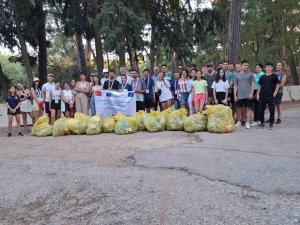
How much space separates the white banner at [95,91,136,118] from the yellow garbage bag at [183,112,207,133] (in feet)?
7.97

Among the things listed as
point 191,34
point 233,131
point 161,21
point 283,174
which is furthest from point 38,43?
point 283,174

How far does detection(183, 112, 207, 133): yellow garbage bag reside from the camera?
9.82 metres

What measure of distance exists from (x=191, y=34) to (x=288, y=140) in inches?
468

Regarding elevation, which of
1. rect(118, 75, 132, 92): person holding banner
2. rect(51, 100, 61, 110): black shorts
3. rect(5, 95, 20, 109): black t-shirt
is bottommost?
rect(51, 100, 61, 110): black shorts

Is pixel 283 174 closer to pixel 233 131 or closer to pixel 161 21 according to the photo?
pixel 233 131

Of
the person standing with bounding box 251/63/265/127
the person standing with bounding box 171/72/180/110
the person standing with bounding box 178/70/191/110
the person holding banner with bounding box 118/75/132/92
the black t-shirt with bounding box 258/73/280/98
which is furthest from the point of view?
the person holding banner with bounding box 118/75/132/92

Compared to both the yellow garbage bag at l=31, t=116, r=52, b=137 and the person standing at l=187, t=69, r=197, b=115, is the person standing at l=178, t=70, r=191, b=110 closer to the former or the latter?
the person standing at l=187, t=69, r=197, b=115

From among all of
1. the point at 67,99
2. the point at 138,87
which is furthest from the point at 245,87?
the point at 67,99

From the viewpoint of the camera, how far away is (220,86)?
10414mm

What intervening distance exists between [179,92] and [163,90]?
491mm

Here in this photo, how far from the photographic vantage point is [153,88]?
11.6 meters

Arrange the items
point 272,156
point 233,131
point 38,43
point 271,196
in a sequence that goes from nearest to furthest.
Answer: point 271,196 < point 272,156 < point 233,131 < point 38,43

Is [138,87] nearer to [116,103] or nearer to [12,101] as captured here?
[116,103]

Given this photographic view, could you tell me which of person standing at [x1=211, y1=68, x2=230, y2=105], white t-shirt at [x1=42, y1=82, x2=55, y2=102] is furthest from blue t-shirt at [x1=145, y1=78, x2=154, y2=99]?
white t-shirt at [x1=42, y1=82, x2=55, y2=102]
